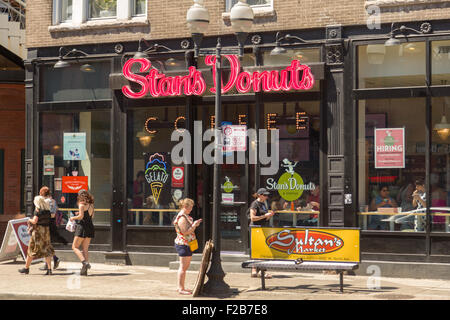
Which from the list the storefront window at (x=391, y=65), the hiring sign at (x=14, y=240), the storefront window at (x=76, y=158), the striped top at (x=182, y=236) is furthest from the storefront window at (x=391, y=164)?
the hiring sign at (x=14, y=240)

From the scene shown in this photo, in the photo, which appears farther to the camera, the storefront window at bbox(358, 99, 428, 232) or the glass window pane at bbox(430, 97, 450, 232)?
the storefront window at bbox(358, 99, 428, 232)

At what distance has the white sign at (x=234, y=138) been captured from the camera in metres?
18.1

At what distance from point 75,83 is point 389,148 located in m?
8.13

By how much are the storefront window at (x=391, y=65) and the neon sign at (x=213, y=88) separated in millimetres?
1213

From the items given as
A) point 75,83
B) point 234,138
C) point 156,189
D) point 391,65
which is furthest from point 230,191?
point 75,83

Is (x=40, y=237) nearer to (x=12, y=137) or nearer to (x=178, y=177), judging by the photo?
(x=178, y=177)

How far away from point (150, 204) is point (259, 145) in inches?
125

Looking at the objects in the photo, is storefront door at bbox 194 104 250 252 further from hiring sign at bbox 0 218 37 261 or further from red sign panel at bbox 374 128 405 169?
hiring sign at bbox 0 218 37 261

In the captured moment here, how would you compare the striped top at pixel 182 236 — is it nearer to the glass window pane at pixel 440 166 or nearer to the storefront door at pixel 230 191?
the storefront door at pixel 230 191

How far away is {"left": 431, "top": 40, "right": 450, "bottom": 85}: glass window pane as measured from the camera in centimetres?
1636

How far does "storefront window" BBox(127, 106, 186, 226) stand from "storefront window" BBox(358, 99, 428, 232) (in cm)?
437

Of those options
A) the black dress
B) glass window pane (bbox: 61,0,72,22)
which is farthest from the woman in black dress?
glass window pane (bbox: 61,0,72,22)

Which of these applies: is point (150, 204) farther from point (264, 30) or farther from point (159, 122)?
point (264, 30)

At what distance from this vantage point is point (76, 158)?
19812 mm
